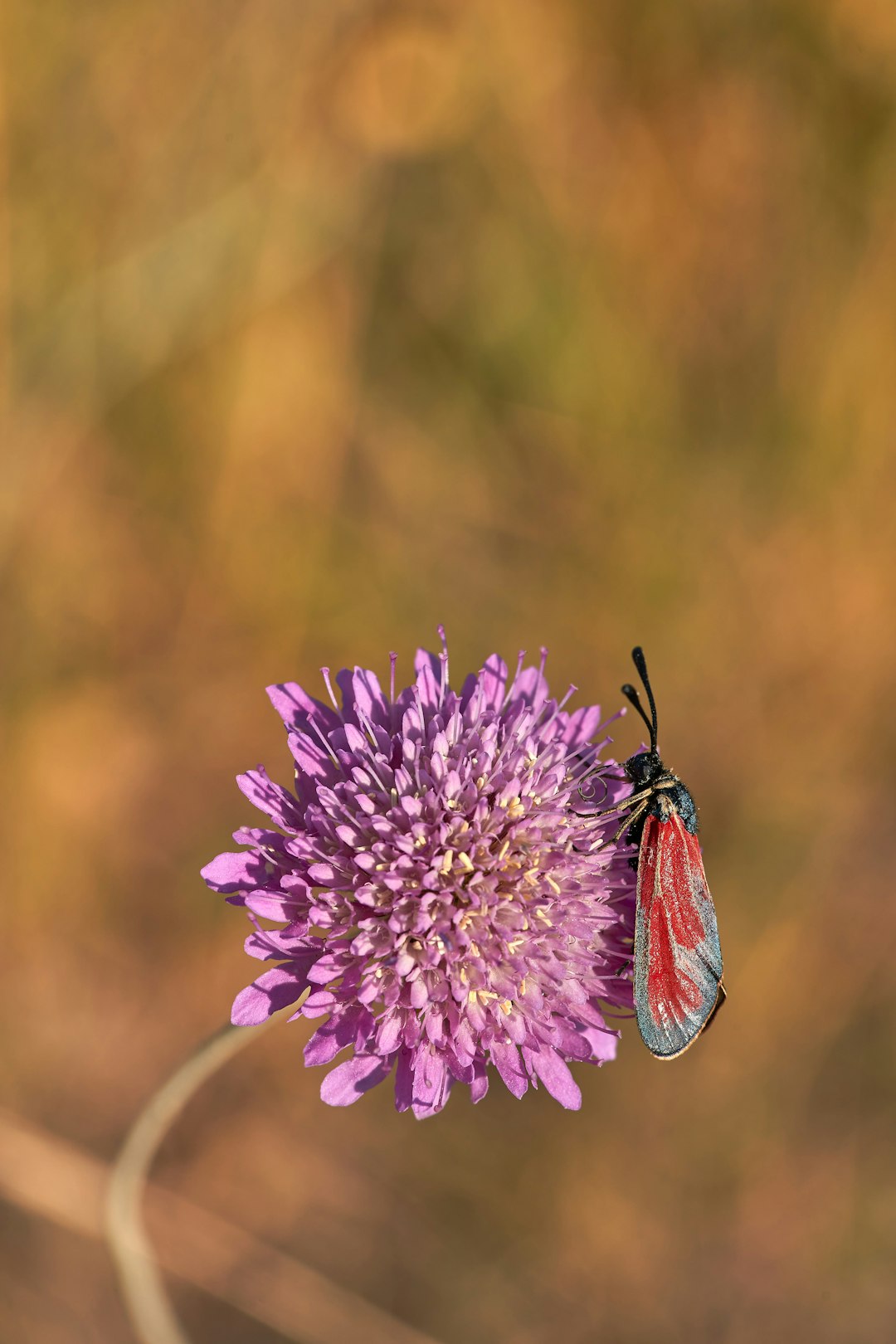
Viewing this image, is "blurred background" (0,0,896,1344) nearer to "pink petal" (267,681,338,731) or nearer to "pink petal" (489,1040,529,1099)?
"pink petal" (267,681,338,731)

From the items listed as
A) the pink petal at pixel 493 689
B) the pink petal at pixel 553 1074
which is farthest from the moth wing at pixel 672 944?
the pink petal at pixel 493 689

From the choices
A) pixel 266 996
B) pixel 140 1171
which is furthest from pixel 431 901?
pixel 140 1171

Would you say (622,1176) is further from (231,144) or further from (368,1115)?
(231,144)

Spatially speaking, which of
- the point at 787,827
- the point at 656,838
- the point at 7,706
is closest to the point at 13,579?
the point at 7,706

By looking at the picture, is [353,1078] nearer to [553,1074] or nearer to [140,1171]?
[553,1074]

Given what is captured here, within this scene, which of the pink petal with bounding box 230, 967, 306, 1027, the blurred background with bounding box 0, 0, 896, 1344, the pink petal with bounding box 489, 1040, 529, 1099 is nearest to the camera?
the pink petal with bounding box 230, 967, 306, 1027

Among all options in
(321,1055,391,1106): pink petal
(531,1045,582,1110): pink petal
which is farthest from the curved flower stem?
(531,1045,582,1110): pink petal

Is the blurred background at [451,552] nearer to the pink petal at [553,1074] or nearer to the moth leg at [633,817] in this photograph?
the moth leg at [633,817]
